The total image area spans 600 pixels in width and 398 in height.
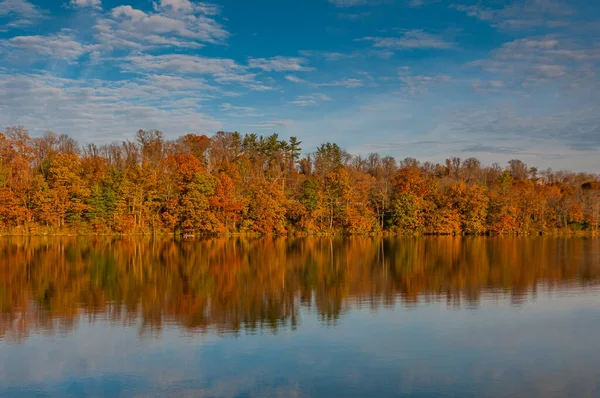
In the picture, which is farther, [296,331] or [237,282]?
[237,282]

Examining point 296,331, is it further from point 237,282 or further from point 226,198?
point 226,198

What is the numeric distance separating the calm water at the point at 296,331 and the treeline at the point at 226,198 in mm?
24818

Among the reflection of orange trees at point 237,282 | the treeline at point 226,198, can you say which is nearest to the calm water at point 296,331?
the reflection of orange trees at point 237,282

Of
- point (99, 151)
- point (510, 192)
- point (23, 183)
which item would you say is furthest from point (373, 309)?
point (99, 151)

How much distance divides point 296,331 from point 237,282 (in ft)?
26.0

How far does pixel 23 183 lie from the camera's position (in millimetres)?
47188

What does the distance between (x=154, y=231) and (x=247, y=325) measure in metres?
38.7

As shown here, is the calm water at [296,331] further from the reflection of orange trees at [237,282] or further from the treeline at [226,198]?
the treeline at [226,198]

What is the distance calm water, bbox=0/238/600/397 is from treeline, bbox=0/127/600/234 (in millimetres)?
24818

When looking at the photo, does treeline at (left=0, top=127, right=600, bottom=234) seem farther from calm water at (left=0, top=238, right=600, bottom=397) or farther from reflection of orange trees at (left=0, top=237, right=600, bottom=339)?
calm water at (left=0, top=238, right=600, bottom=397)

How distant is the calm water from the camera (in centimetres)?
925

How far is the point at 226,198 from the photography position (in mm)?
50906

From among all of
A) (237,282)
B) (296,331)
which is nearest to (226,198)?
(237,282)

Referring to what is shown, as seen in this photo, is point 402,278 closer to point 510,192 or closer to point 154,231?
point 154,231
